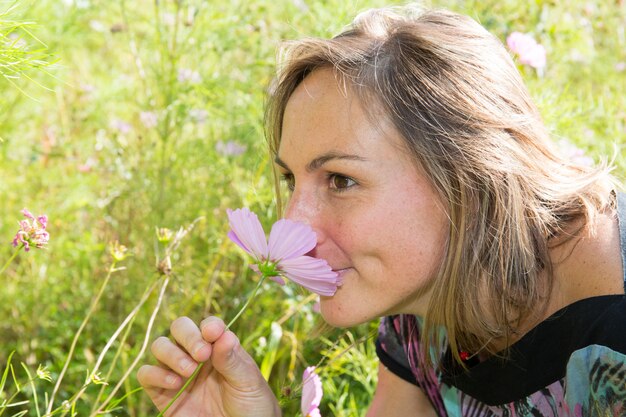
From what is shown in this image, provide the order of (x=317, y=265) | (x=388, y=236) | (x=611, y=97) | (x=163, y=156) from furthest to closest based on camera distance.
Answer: (x=611, y=97), (x=163, y=156), (x=388, y=236), (x=317, y=265)

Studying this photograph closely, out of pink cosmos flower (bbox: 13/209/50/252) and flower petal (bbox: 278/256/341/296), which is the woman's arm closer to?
flower petal (bbox: 278/256/341/296)

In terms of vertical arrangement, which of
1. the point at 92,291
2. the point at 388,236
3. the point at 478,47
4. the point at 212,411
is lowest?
the point at 92,291

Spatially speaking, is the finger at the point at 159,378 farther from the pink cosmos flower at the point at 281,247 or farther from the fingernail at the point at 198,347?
the pink cosmos flower at the point at 281,247

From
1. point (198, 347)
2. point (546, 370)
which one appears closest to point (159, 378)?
point (198, 347)

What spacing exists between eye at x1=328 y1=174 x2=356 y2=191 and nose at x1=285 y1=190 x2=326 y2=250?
3 cm

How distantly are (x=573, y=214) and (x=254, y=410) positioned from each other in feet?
1.74

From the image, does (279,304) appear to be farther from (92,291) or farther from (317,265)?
(317,265)

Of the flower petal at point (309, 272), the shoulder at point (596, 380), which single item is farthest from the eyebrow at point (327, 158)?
the shoulder at point (596, 380)

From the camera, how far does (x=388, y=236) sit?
1.05 meters

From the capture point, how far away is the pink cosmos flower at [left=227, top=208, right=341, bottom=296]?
35.1 inches

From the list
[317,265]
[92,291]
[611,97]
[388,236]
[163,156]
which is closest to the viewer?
[317,265]

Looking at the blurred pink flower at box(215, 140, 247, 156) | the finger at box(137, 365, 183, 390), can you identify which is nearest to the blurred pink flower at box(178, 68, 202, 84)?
the blurred pink flower at box(215, 140, 247, 156)

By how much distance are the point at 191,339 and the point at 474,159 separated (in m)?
0.44

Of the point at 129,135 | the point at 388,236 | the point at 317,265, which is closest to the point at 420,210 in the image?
the point at 388,236
